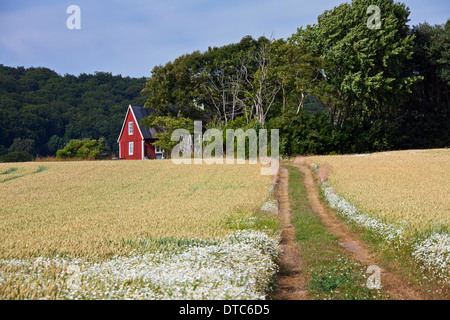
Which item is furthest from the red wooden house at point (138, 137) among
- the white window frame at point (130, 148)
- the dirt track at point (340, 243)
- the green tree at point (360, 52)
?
the dirt track at point (340, 243)

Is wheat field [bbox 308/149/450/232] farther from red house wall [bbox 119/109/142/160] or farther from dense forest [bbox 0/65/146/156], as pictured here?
dense forest [bbox 0/65/146/156]

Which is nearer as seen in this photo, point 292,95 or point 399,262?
point 399,262

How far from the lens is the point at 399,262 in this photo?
10203 millimetres

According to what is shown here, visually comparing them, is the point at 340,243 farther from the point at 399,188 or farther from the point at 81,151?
the point at 81,151

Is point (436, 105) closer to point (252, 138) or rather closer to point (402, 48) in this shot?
point (402, 48)

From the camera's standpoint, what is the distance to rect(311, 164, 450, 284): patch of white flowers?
887 centimetres

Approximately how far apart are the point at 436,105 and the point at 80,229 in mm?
61349

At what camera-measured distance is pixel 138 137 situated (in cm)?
6378

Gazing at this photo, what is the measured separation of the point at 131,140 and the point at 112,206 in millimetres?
49957

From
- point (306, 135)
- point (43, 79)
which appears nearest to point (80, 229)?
point (306, 135)

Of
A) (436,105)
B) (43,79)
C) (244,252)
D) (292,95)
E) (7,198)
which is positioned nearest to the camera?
(244,252)

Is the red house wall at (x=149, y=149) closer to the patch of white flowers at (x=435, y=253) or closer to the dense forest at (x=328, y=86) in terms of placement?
the dense forest at (x=328, y=86)

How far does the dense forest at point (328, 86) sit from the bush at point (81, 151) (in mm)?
9368

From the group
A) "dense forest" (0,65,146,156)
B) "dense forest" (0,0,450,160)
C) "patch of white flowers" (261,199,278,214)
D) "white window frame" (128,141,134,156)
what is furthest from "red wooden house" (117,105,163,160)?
"patch of white flowers" (261,199,278,214)
